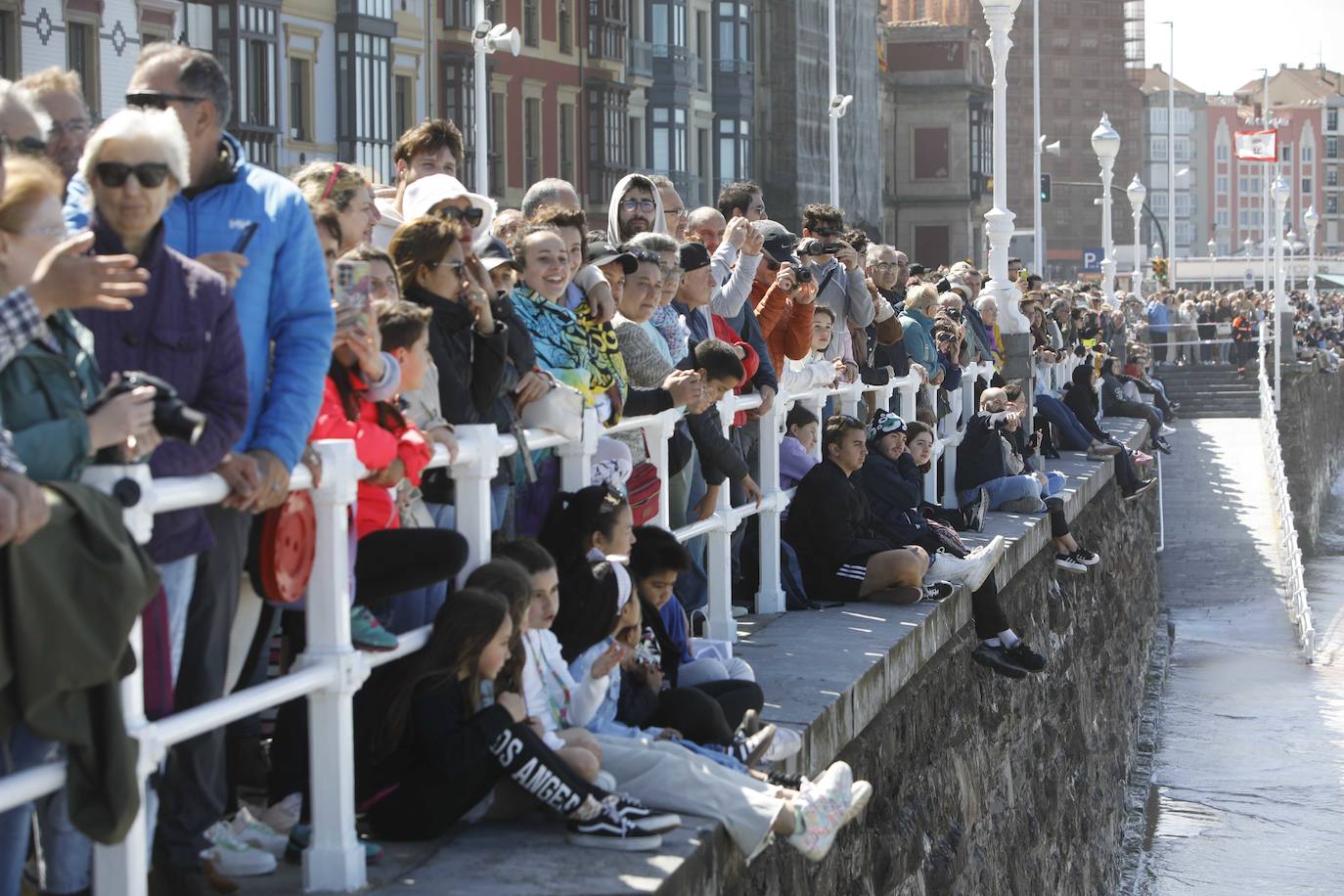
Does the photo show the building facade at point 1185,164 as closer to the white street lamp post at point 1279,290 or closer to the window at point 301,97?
the white street lamp post at point 1279,290

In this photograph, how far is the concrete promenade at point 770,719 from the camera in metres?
4.71

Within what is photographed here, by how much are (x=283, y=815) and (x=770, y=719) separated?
6.42 ft

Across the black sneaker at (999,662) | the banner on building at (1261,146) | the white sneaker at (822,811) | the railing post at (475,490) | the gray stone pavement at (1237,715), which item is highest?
the banner on building at (1261,146)

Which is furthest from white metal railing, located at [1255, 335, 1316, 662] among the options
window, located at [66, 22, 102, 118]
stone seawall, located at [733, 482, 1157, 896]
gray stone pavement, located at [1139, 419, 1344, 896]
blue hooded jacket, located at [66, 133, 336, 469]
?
blue hooded jacket, located at [66, 133, 336, 469]

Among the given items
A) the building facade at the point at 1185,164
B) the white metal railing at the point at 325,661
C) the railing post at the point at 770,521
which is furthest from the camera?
the building facade at the point at 1185,164

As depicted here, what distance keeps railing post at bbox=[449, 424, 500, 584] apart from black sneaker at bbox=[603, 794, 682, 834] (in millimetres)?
693

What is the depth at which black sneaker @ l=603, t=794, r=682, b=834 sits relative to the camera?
504 centimetres

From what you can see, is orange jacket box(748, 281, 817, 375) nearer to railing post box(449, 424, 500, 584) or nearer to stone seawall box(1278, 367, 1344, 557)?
railing post box(449, 424, 500, 584)

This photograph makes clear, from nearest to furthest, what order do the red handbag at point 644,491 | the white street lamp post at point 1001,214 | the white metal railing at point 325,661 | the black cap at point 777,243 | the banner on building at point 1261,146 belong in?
the white metal railing at point 325,661 → the red handbag at point 644,491 → the black cap at point 777,243 → the white street lamp post at point 1001,214 → the banner on building at point 1261,146

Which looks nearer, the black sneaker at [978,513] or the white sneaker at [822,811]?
the white sneaker at [822,811]

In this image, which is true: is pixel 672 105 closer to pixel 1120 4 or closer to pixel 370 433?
pixel 370 433

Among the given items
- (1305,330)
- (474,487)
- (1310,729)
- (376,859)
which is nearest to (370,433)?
(474,487)

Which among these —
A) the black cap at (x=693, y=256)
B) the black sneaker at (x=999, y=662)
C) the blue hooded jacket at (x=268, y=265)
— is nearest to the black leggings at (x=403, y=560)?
the blue hooded jacket at (x=268, y=265)

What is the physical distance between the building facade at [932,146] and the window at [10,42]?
58.4 metres
